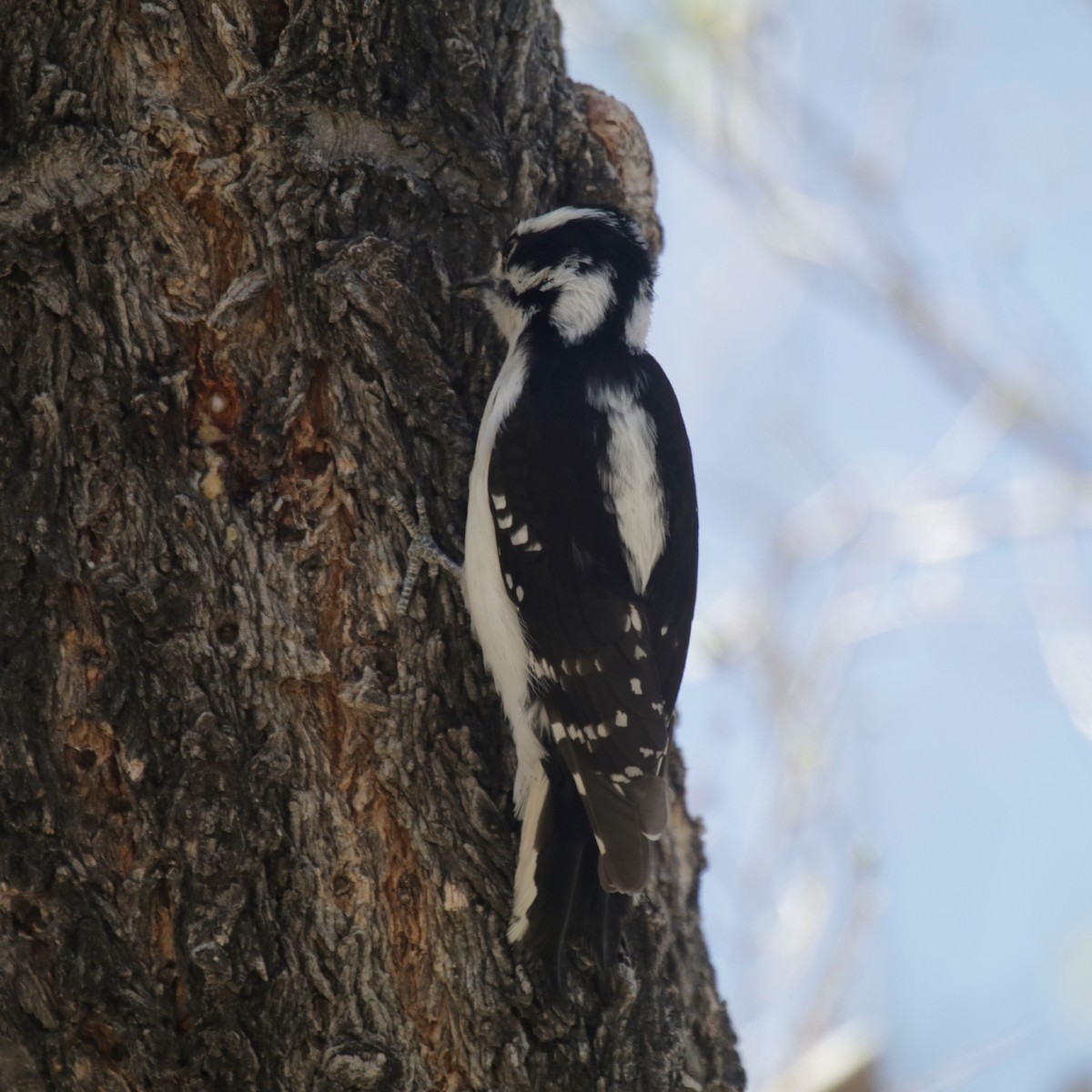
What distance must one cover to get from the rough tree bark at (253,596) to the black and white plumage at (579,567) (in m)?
0.10

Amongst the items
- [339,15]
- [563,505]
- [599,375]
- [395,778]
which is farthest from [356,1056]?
[339,15]

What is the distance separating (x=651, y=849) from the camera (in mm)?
2785

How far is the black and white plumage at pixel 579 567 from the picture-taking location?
2.76 meters

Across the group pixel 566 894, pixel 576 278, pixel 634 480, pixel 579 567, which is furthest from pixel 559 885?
pixel 576 278

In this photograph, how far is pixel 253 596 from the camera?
257cm

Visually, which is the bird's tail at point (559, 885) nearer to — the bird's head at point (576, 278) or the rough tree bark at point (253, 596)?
the rough tree bark at point (253, 596)

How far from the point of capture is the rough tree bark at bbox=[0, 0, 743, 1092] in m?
2.33

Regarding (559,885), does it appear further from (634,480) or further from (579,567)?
(634,480)

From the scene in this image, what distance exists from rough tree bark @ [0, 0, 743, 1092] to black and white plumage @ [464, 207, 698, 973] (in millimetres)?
97

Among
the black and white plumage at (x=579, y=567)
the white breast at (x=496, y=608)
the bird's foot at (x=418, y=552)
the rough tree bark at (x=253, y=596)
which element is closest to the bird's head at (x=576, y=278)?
the black and white plumage at (x=579, y=567)

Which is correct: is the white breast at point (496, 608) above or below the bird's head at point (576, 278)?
below

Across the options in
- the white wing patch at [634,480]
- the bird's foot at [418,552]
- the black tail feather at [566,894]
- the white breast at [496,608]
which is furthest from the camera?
the white wing patch at [634,480]

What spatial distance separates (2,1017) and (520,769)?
3.68 ft

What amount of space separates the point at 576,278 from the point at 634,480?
614 mm
